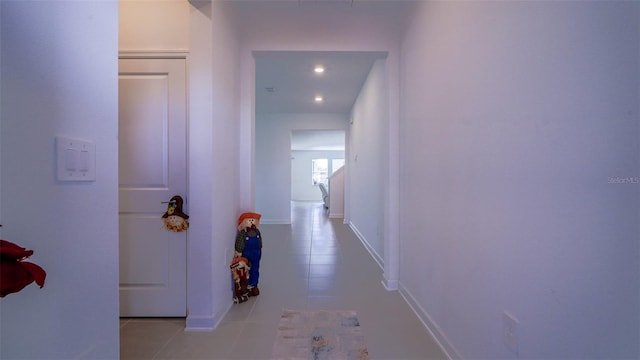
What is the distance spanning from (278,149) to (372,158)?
121 inches

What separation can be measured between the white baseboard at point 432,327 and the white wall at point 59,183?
5.46ft

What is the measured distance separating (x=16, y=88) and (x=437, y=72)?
6.51 feet

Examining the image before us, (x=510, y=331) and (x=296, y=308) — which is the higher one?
(x=510, y=331)

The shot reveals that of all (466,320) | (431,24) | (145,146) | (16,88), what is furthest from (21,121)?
(431,24)

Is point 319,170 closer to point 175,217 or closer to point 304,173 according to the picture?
point 304,173

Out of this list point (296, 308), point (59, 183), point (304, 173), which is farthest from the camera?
point (304, 173)

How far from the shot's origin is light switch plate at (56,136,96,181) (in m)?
0.74

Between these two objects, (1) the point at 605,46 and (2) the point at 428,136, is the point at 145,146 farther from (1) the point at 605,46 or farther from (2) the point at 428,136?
(1) the point at 605,46

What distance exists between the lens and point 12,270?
56 centimetres

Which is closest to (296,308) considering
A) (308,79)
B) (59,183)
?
(59,183)

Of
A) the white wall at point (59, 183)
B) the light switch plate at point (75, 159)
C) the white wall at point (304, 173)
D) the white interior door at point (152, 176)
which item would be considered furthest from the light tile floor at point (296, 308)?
the white wall at point (304, 173)

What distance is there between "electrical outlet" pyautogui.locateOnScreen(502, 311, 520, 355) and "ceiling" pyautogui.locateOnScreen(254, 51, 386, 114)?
2.32 m

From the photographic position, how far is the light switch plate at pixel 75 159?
0.74 meters

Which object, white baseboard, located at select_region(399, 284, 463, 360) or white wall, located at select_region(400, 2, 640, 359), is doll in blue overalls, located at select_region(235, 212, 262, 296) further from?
white wall, located at select_region(400, 2, 640, 359)
